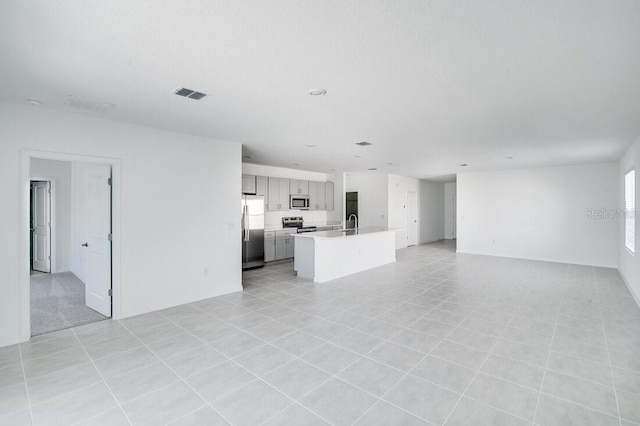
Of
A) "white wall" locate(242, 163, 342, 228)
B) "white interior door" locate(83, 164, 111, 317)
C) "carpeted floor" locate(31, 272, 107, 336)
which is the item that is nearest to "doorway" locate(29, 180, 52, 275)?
"carpeted floor" locate(31, 272, 107, 336)

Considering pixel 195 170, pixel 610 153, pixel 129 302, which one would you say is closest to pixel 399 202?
pixel 610 153

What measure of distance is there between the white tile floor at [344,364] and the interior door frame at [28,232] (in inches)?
12.2

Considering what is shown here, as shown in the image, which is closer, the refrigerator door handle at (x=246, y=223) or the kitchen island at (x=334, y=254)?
the kitchen island at (x=334, y=254)

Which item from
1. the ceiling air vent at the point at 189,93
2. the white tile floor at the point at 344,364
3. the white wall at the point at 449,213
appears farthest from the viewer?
the white wall at the point at 449,213

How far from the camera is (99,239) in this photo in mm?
4297

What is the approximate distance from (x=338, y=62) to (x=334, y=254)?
4.38 metres

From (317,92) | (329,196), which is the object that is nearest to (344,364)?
(317,92)

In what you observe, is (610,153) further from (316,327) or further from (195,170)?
(195,170)

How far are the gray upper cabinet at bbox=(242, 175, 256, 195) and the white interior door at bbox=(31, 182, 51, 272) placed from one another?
4308mm

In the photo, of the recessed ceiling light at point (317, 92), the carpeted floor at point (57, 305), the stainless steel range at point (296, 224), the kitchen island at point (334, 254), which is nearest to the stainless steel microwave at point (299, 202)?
the stainless steel range at point (296, 224)

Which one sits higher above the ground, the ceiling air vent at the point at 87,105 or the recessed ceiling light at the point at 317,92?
the recessed ceiling light at the point at 317,92

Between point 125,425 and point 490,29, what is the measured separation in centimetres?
355

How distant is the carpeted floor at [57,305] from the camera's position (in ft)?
12.8

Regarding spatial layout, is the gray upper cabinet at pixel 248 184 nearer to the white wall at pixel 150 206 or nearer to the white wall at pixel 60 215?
the white wall at pixel 150 206
